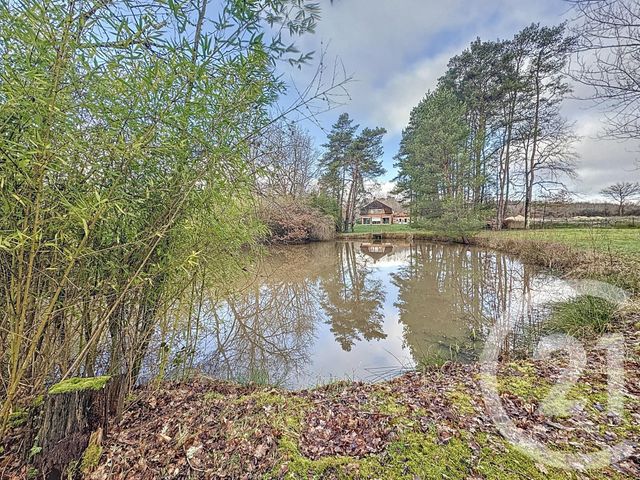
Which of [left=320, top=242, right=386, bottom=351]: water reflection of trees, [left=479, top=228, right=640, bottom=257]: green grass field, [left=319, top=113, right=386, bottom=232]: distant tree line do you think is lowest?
[left=320, top=242, right=386, bottom=351]: water reflection of trees

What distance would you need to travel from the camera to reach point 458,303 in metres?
5.18

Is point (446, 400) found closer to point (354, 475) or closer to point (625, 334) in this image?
point (354, 475)

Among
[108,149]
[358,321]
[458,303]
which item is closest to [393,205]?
[458,303]

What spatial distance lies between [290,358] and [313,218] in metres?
11.6

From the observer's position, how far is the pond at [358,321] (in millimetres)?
3074

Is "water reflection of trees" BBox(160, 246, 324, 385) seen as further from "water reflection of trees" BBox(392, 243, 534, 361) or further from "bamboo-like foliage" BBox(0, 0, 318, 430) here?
"water reflection of trees" BBox(392, 243, 534, 361)

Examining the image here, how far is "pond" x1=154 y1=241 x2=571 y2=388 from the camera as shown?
307cm

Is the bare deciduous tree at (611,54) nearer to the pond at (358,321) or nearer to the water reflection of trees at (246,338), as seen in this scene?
the pond at (358,321)

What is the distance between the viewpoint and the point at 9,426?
1370mm

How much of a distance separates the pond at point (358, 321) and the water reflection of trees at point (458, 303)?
A: 16 millimetres

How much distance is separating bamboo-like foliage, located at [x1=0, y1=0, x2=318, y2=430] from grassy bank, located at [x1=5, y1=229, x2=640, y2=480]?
608 mm

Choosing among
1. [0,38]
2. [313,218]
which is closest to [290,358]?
[0,38]

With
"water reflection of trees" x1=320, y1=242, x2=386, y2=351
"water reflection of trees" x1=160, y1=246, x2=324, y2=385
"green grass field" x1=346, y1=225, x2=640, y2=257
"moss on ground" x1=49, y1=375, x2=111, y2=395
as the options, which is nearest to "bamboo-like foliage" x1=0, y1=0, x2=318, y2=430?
"moss on ground" x1=49, y1=375, x2=111, y2=395

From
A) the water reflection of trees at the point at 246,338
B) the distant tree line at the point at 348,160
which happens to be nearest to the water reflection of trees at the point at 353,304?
the water reflection of trees at the point at 246,338
